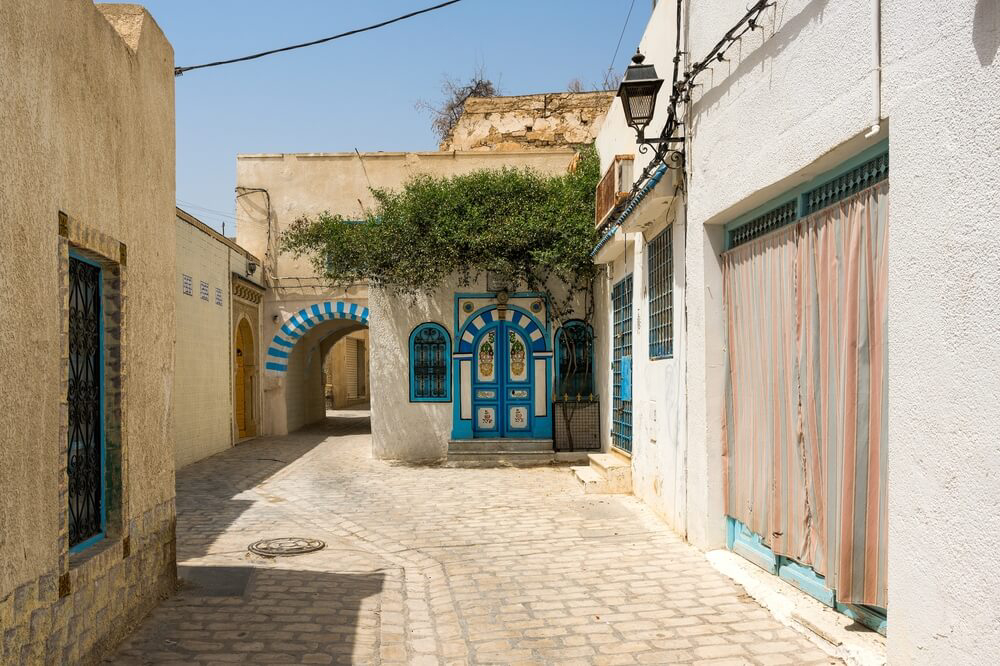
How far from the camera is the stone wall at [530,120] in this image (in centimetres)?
2020

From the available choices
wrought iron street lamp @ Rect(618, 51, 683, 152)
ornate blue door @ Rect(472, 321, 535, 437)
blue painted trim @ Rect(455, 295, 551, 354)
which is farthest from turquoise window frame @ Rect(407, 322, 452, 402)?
wrought iron street lamp @ Rect(618, 51, 683, 152)

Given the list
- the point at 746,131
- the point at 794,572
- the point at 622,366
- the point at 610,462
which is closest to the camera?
the point at 794,572

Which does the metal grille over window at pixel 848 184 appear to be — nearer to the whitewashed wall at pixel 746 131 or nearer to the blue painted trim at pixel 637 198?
the whitewashed wall at pixel 746 131

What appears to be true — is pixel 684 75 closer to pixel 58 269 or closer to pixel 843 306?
pixel 843 306

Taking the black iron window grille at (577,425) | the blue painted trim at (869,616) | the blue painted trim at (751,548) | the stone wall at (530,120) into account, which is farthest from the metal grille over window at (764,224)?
the stone wall at (530,120)

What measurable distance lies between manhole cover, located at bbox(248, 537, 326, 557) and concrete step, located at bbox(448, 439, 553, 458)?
538 cm

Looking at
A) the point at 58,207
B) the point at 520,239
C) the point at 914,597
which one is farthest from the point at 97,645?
the point at 520,239

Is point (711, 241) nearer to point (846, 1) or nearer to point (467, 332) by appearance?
point (846, 1)

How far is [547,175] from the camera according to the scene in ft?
53.1

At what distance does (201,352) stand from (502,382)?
5337mm

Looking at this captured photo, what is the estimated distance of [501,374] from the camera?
13.1 metres

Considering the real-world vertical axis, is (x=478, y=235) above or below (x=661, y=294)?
above

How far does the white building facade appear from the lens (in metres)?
2.95

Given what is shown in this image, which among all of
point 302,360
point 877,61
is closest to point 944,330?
point 877,61
